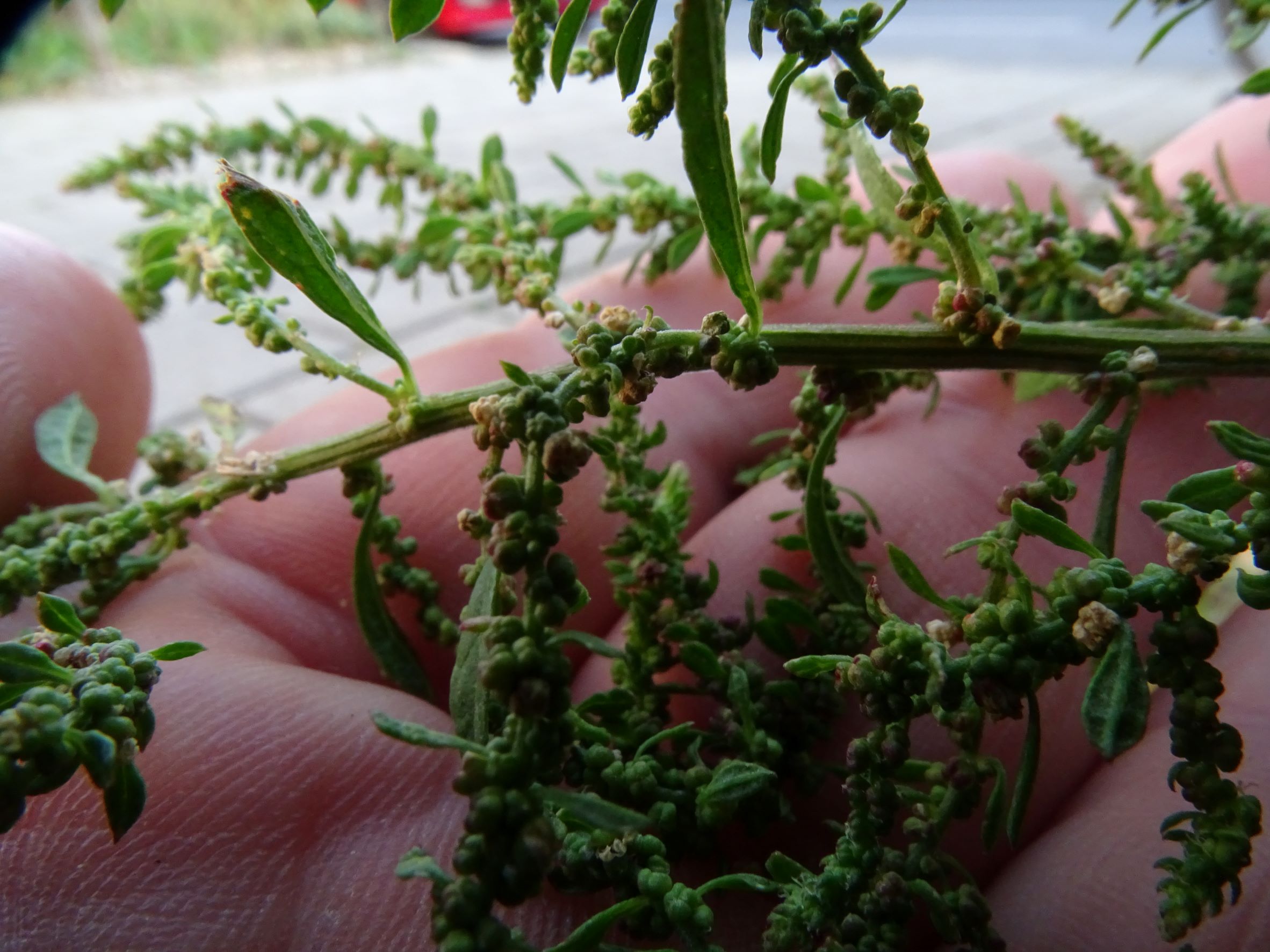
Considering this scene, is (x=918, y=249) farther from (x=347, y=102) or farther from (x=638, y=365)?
(x=347, y=102)

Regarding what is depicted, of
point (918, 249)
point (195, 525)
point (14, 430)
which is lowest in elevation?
point (195, 525)

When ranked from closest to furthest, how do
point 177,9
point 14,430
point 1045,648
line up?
point 1045,648 → point 14,430 → point 177,9

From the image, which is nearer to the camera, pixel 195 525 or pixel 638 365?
pixel 638 365

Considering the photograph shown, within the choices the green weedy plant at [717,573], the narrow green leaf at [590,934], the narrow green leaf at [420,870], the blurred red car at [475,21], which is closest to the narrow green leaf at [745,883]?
the green weedy plant at [717,573]

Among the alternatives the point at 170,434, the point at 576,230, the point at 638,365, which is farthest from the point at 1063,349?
the point at 170,434

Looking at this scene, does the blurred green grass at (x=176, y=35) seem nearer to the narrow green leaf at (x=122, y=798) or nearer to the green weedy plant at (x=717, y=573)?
the green weedy plant at (x=717, y=573)

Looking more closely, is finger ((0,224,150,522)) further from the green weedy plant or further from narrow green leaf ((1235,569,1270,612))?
narrow green leaf ((1235,569,1270,612))
